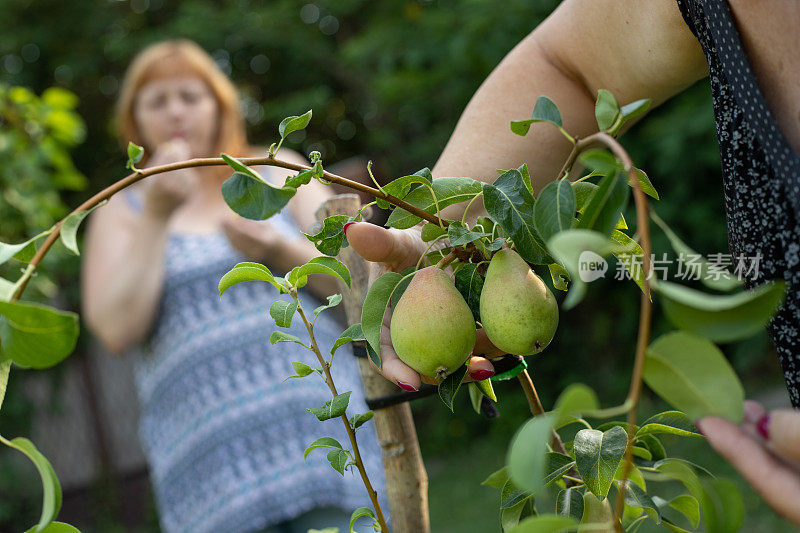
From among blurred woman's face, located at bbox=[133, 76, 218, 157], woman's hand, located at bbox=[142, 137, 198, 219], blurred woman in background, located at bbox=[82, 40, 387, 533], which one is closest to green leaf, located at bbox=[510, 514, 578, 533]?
blurred woman in background, located at bbox=[82, 40, 387, 533]

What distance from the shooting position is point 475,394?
71cm

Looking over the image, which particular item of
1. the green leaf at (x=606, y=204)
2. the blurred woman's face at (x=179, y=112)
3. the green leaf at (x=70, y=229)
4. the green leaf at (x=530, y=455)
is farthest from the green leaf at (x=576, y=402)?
the blurred woman's face at (x=179, y=112)

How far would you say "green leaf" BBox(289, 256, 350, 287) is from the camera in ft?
1.86

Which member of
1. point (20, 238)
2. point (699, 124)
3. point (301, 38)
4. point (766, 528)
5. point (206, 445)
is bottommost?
point (766, 528)

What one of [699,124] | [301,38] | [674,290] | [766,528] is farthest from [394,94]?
[674,290]

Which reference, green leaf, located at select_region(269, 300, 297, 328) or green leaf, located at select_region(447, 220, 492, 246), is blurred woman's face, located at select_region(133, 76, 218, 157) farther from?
green leaf, located at select_region(447, 220, 492, 246)

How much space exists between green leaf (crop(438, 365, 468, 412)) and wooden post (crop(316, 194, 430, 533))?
0.64 ft

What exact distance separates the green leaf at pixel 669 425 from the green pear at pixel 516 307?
5.5 inches

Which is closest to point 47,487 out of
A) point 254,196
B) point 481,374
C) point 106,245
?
point 254,196

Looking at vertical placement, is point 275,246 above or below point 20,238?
below

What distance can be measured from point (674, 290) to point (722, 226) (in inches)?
145

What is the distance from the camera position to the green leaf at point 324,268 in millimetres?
566

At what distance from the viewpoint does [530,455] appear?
32 centimetres

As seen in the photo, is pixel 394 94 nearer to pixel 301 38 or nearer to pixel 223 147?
pixel 301 38
